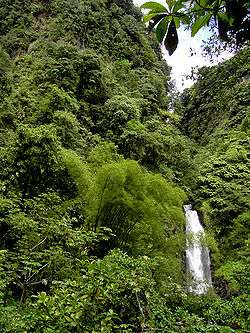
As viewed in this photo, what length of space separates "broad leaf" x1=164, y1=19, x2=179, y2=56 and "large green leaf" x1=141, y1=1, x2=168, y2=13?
5cm

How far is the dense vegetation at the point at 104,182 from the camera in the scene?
12.3ft

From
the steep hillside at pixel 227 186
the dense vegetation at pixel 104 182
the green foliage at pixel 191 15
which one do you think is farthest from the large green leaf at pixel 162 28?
the steep hillside at pixel 227 186

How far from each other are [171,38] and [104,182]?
9.18m

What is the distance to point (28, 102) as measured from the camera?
51.0ft

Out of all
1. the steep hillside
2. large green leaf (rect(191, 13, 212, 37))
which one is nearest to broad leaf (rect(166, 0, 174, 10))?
large green leaf (rect(191, 13, 212, 37))

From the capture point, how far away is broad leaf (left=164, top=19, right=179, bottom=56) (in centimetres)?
123

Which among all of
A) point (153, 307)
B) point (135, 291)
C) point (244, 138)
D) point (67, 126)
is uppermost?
point (244, 138)

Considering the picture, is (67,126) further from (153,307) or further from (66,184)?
(153,307)

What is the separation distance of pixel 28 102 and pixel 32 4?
1210cm

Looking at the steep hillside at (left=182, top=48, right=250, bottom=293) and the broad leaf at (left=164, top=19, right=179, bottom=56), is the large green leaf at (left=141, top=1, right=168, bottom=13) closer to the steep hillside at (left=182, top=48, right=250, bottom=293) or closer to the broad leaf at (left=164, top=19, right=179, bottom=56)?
the broad leaf at (left=164, top=19, right=179, bottom=56)

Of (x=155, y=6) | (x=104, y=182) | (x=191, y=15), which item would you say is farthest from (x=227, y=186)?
(x=155, y=6)

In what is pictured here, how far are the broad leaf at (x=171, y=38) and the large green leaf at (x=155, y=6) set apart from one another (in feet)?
0.17

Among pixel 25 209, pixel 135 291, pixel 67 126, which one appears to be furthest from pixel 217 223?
pixel 135 291

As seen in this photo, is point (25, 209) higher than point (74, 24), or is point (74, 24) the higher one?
point (74, 24)
